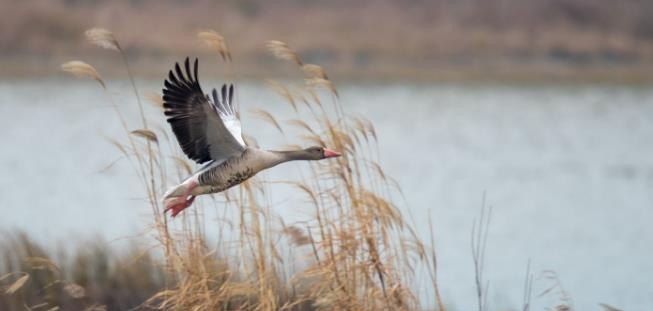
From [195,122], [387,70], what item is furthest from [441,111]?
[195,122]

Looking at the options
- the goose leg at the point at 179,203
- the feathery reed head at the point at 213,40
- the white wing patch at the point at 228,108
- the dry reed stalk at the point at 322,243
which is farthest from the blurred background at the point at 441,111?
the feathery reed head at the point at 213,40

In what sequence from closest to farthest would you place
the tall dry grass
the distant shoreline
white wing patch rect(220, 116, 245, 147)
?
the tall dry grass
white wing patch rect(220, 116, 245, 147)
the distant shoreline

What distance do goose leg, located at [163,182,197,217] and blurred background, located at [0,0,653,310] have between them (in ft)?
13.0

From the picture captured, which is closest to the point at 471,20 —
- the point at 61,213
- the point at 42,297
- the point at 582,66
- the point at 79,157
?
the point at 582,66

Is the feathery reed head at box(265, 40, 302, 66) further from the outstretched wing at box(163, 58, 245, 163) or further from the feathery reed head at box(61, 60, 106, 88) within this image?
the feathery reed head at box(61, 60, 106, 88)

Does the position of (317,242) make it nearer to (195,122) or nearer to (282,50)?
(195,122)

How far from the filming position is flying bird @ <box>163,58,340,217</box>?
25.8ft

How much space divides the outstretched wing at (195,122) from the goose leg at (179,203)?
207mm

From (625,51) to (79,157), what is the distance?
1992 cm

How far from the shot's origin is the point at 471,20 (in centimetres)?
4191

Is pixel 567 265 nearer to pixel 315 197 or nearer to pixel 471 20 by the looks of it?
pixel 315 197

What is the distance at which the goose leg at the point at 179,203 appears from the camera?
26.6ft

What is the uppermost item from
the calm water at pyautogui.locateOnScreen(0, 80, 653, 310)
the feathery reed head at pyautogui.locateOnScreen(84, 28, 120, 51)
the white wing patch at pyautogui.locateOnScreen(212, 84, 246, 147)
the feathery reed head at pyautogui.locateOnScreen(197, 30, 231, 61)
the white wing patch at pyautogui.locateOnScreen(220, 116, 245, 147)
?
the feathery reed head at pyautogui.locateOnScreen(84, 28, 120, 51)

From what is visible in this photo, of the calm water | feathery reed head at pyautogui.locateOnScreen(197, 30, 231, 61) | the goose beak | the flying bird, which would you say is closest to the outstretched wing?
the flying bird
